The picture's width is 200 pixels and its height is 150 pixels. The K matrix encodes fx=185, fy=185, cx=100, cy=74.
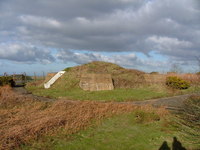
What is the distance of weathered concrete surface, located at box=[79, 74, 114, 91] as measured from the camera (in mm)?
19125

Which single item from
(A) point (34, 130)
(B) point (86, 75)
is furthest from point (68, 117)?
(B) point (86, 75)

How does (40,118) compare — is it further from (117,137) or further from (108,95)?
(108,95)

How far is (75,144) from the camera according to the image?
4945 mm

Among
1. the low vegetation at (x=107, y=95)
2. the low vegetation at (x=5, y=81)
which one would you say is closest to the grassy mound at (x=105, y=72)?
the low vegetation at (x=107, y=95)

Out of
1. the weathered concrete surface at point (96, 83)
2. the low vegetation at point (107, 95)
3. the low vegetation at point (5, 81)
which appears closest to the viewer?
the low vegetation at point (107, 95)

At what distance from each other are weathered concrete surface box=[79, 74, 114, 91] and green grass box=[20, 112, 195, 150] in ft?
38.9

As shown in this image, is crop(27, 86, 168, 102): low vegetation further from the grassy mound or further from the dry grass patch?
the dry grass patch

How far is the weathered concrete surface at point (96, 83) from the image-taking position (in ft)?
62.7

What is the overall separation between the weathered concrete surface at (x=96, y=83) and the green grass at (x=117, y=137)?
11.8 m

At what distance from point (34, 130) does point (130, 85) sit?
16.5 m

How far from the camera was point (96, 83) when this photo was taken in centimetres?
1959

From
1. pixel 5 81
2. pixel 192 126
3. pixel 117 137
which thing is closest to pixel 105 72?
pixel 5 81

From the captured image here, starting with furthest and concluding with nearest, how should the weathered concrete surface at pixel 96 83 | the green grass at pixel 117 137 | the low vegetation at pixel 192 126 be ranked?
1. the weathered concrete surface at pixel 96 83
2. the low vegetation at pixel 192 126
3. the green grass at pixel 117 137

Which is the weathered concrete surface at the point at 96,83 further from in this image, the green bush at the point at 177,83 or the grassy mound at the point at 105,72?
the green bush at the point at 177,83
